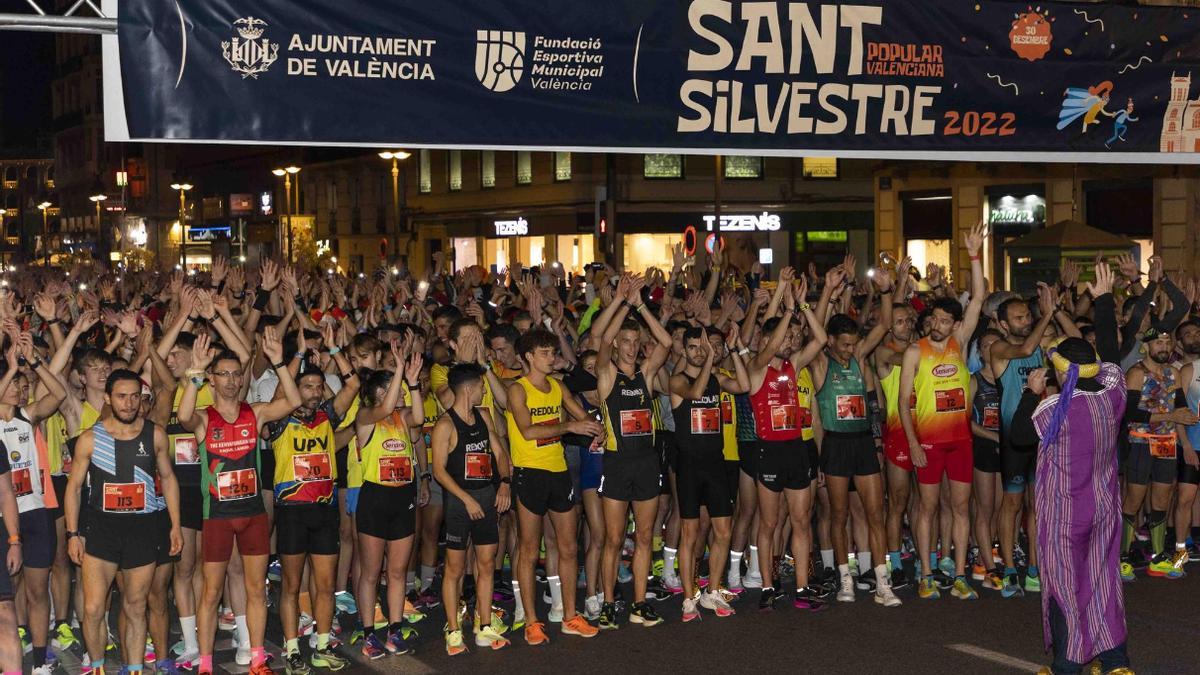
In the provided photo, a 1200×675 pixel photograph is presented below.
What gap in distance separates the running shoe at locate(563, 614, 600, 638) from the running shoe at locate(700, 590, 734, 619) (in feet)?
2.95

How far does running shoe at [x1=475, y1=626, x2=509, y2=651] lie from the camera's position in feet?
29.8

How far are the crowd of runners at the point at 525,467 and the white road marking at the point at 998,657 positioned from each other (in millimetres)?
878

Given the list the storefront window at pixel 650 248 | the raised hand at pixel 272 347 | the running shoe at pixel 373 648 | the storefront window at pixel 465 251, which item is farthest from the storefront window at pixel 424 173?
the raised hand at pixel 272 347

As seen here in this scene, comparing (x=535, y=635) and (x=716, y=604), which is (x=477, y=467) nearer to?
(x=535, y=635)

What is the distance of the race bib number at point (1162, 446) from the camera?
11070mm

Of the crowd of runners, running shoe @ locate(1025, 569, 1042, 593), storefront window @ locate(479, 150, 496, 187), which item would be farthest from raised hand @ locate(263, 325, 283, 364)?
storefront window @ locate(479, 150, 496, 187)

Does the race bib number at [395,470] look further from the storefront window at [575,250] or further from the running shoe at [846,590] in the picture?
the storefront window at [575,250]

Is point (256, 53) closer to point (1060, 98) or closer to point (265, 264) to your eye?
point (265, 264)

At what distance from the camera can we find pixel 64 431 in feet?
30.3

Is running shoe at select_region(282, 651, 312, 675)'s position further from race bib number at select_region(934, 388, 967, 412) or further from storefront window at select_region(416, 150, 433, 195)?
storefront window at select_region(416, 150, 433, 195)

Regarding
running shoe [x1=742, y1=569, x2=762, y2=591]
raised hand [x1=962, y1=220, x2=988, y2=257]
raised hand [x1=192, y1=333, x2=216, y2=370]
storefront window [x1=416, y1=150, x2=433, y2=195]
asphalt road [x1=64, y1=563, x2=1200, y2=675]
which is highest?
storefront window [x1=416, y1=150, x2=433, y2=195]

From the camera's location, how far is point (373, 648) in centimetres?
896

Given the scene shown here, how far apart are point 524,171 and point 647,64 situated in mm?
38227

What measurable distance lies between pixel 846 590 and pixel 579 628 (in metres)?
2.02
